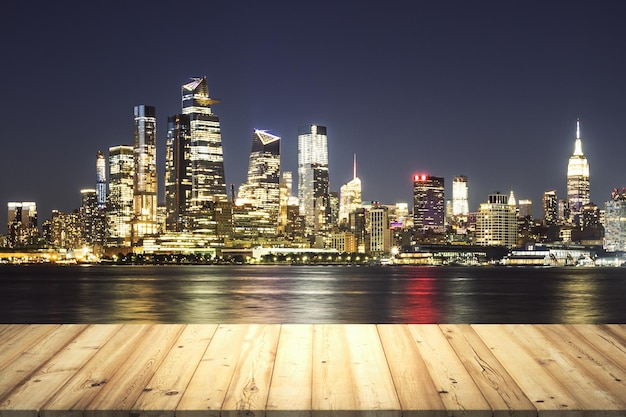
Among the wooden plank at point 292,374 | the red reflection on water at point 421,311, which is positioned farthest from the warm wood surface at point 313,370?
the red reflection on water at point 421,311

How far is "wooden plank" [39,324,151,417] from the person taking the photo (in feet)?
15.1

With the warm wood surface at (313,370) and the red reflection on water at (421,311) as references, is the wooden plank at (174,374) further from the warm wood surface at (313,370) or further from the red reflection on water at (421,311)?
the red reflection on water at (421,311)

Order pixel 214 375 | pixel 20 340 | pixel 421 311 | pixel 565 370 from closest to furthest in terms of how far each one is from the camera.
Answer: pixel 214 375 → pixel 565 370 → pixel 20 340 → pixel 421 311

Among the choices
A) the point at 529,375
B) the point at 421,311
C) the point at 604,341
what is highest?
the point at 604,341

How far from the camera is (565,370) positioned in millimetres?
5301

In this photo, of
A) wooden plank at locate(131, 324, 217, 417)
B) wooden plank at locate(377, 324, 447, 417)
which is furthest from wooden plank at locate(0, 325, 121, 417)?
wooden plank at locate(377, 324, 447, 417)

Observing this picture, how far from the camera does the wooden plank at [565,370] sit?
187 inches

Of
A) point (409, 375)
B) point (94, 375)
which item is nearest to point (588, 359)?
point (409, 375)

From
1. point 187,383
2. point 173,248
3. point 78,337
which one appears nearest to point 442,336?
point 187,383

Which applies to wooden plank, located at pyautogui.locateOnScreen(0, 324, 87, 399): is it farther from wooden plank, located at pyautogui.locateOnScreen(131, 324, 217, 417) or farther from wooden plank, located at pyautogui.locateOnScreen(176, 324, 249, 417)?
wooden plank, located at pyautogui.locateOnScreen(176, 324, 249, 417)

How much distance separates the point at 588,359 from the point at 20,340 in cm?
404

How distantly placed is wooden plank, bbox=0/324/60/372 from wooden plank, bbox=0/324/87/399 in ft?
0.07

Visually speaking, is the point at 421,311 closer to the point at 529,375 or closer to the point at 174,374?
the point at 529,375

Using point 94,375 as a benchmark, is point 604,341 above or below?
above
